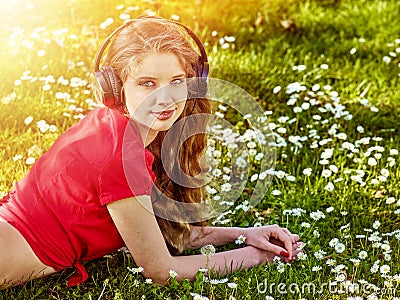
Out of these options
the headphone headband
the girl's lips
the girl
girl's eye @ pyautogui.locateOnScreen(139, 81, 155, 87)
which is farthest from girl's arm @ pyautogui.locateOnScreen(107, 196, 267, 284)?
the headphone headband

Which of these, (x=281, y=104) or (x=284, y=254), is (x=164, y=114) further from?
(x=281, y=104)

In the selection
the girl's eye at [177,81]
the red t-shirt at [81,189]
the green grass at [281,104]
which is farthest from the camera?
the green grass at [281,104]

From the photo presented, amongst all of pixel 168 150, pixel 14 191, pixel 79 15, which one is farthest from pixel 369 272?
pixel 79 15

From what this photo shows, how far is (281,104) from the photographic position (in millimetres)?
4395

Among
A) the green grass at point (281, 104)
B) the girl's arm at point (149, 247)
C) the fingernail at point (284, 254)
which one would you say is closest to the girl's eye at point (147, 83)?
the girl's arm at point (149, 247)

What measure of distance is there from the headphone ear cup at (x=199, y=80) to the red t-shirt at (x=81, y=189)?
317mm

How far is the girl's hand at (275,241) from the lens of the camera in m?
2.99

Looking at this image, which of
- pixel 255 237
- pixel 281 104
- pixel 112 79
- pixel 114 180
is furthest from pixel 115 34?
pixel 281 104

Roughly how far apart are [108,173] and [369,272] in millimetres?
1115

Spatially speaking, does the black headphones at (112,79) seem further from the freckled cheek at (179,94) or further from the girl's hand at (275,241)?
the girl's hand at (275,241)

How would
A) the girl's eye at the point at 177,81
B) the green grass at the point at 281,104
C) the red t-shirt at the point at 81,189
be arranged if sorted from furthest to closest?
the green grass at the point at 281,104, the girl's eye at the point at 177,81, the red t-shirt at the point at 81,189

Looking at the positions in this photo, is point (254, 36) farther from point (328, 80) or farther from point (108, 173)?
point (108, 173)

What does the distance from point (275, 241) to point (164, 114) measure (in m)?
0.75

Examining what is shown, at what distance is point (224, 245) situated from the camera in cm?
319
